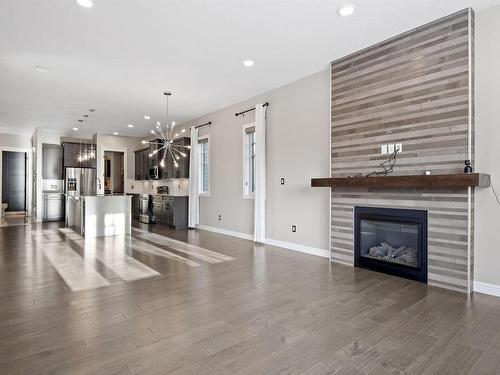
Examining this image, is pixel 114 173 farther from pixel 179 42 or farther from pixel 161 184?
pixel 179 42

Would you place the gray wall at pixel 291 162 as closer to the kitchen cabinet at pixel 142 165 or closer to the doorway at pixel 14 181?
the kitchen cabinet at pixel 142 165

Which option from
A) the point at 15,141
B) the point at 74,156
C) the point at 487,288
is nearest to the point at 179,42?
the point at 487,288

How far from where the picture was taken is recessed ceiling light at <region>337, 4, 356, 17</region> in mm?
3125

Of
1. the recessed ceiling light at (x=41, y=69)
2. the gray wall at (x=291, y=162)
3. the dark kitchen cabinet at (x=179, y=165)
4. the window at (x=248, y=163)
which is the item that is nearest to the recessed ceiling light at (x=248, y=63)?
the gray wall at (x=291, y=162)

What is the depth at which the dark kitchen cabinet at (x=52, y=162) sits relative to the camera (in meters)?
9.59

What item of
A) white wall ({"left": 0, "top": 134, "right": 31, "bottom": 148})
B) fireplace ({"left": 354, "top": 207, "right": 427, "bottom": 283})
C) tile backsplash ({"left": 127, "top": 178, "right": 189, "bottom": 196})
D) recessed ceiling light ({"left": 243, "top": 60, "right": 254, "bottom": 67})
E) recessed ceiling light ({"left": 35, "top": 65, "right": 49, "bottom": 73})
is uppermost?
recessed ceiling light ({"left": 243, "top": 60, "right": 254, "bottom": 67})

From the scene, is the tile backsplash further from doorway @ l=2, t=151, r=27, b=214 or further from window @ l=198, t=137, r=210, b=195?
doorway @ l=2, t=151, r=27, b=214

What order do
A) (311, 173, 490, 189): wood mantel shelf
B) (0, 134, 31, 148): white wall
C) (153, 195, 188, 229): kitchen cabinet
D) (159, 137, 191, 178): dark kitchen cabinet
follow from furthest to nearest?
(0, 134, 31, 148): white wall, (159, 137, 191, 178): dark kitchen cabinet, (153, 195, 188, 229): kitchen cabinet, (311, 173, 490, 189): wood mantel shelf

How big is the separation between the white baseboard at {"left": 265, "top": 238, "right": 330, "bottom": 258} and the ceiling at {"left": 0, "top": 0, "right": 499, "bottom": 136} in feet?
9.76

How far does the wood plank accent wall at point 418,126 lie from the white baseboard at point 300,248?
0.30 meters

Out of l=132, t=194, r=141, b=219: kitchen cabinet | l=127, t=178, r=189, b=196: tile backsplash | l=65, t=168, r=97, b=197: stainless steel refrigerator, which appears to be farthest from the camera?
l=65, t=168, r=97, b=197: stainless steel refrigerator

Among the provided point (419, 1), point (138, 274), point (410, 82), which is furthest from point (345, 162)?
point (138, 274)

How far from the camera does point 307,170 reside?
16.6ft

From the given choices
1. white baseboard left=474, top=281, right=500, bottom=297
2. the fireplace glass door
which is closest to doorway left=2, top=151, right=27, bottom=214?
the fireplace glass door
